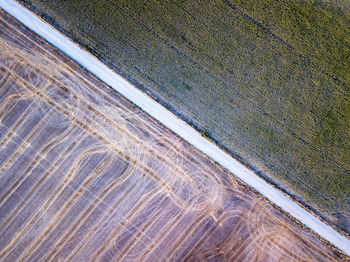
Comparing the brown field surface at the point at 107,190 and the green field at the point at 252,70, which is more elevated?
the green field at the point at 252,70

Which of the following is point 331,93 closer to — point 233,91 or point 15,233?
point 233,91

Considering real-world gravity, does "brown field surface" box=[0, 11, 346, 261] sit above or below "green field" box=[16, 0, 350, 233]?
below

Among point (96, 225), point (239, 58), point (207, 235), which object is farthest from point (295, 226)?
point (96, 225)

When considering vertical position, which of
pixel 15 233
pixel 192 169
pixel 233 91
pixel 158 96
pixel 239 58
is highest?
pixel 239 58
